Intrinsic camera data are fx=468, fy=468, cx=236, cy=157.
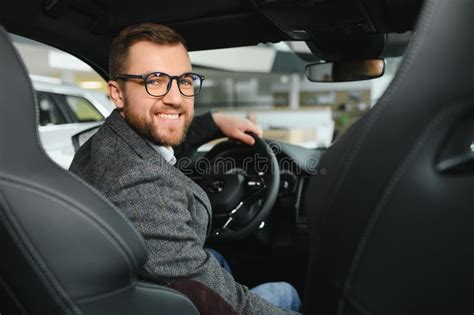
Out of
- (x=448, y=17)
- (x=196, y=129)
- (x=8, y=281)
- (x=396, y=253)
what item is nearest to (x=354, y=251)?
(x=396, y=253)

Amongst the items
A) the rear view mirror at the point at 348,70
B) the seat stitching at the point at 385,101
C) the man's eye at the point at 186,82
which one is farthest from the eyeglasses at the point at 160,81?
the rear view mirror at the point at 348,70

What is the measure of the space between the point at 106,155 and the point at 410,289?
2.40 feet

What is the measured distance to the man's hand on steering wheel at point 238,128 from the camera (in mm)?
1843

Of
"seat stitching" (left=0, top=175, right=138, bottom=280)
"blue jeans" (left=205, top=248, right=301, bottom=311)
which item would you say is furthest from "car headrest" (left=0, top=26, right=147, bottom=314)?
"blue jeans" (left=205, top=248, right=301, bottom=311)

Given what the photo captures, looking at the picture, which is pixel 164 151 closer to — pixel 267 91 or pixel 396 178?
pixel 396 178

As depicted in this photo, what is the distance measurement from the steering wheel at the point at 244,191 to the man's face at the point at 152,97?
1.86ft

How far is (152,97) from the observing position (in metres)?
1.21

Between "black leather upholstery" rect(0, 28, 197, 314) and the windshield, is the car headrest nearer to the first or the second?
"black leather upholstery" rect(0, 28, 197, 314)

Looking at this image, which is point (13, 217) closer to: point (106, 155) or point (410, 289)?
point (106, 155)

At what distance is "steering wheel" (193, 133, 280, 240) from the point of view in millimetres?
1686

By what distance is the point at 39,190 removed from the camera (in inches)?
30.9

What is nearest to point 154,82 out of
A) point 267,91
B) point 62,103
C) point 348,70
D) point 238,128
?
point 238,128

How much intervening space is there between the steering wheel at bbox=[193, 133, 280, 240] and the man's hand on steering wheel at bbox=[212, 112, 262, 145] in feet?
0.09

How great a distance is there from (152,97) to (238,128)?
683 mm
